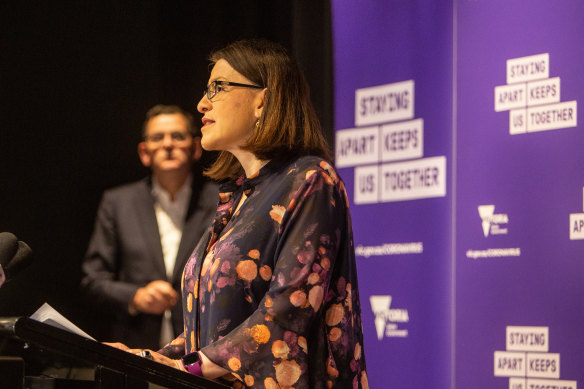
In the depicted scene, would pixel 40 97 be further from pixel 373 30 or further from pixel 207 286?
pixel 207 286

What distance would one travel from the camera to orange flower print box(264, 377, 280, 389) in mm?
2113

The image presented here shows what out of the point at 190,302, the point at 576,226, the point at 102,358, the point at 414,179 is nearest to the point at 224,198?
the point at 190,302

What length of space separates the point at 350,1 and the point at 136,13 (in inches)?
51.7

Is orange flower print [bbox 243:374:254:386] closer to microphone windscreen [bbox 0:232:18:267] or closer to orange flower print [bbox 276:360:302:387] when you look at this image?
orange flower print [bbox 276:360:302:387]

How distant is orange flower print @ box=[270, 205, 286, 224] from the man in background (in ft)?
7.82

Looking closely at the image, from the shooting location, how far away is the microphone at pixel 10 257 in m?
1.93

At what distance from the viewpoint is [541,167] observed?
401 cm

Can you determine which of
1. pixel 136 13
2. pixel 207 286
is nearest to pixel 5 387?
pixel 207 286

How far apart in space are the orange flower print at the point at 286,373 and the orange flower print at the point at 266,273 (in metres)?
0.22

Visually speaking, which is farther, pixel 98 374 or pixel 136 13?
pixel 136 13

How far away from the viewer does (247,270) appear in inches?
88.4

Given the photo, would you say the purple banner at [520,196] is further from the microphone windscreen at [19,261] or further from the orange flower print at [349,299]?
the microphone windscreen at [19,261]

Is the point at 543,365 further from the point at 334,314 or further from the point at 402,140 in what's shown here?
the point at 334,314

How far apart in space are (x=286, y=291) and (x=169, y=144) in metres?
2.92
